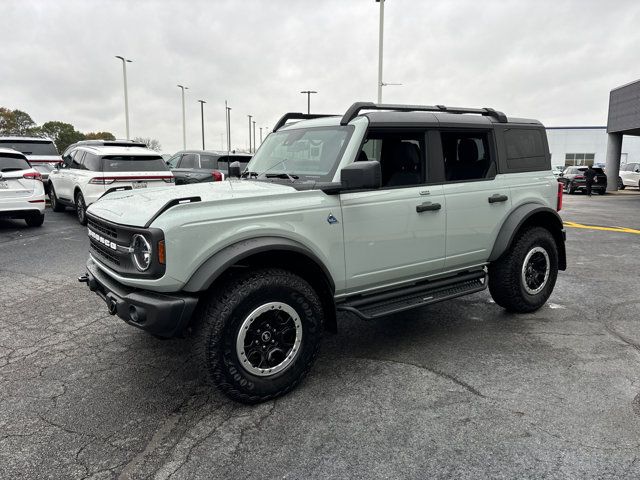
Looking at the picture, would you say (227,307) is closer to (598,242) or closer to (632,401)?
(632,401)

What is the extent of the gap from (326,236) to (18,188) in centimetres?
861

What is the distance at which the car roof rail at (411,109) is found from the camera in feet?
13.2

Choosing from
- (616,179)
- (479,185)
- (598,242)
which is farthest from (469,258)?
(616,179)

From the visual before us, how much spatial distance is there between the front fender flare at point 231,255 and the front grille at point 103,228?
755 millimetres

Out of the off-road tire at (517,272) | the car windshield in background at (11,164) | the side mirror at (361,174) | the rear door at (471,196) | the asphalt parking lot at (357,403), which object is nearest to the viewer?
the asphalt parking lot at (357,403)

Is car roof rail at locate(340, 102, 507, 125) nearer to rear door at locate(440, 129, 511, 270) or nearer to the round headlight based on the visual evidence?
rear door at locate(440, 129, 511, 270)

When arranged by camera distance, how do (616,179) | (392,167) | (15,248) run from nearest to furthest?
(392,167)
(15,248)
(616,179)

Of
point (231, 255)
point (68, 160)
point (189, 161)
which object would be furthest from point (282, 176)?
point (189, 161)

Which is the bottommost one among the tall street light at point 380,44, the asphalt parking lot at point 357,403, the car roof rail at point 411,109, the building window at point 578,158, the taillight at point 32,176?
the asphalt parking lot at point 357,403

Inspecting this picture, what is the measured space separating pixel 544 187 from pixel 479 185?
1.04 metres

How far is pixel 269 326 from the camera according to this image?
3320mm

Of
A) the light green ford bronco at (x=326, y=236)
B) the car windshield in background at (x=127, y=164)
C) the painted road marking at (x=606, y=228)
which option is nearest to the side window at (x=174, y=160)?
the car windshield in background at (x=127, y=164)

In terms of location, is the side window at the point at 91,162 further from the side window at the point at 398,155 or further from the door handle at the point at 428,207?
the door handle at the point at 428,207

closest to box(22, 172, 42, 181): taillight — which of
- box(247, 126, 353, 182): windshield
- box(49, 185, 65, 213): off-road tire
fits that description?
box(49, 185, 65, 213): off-road tire
